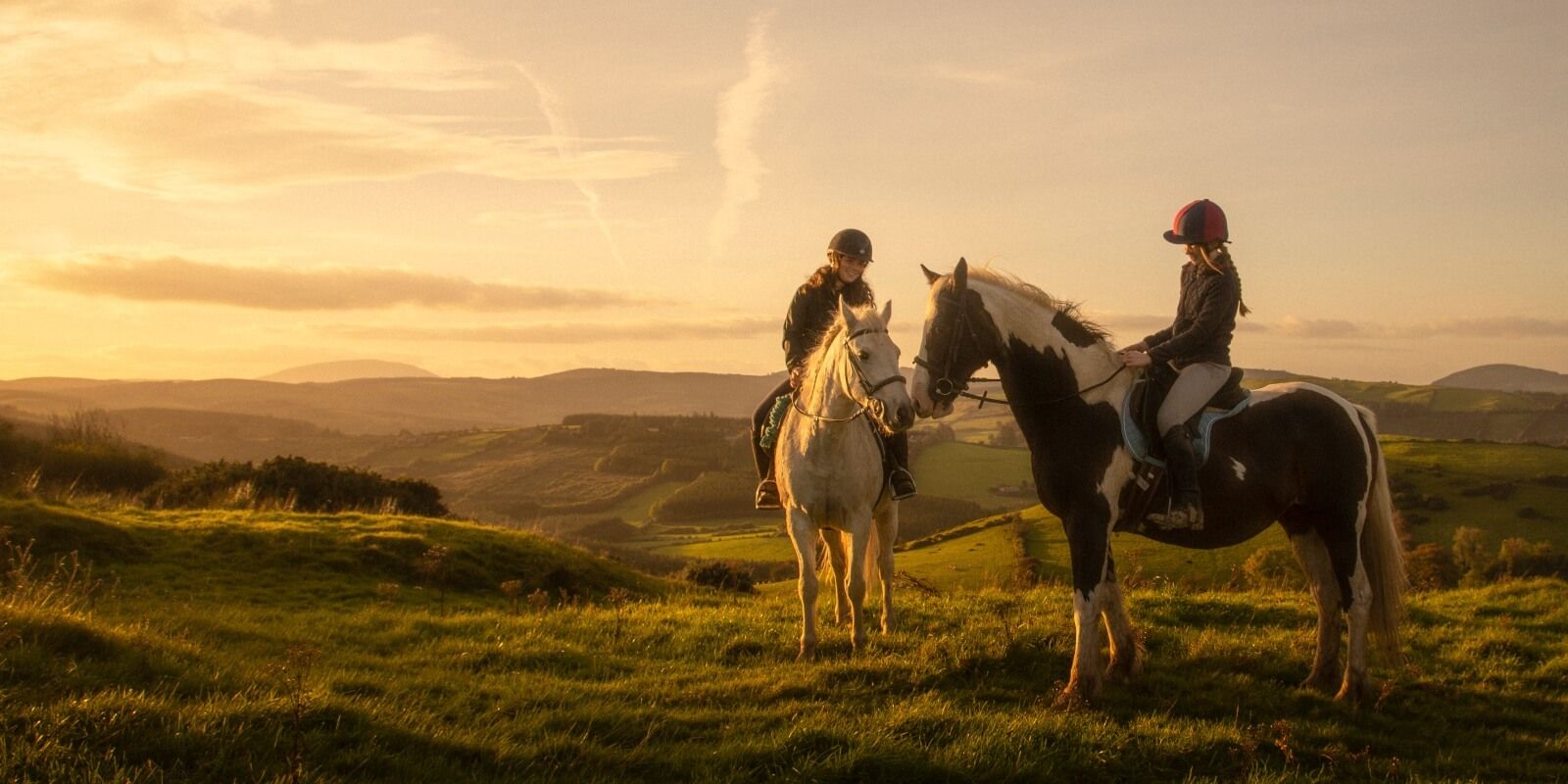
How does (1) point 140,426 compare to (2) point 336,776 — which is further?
(1) point 140,426

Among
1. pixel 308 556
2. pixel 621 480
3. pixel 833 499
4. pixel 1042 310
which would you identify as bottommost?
pixel 621 480

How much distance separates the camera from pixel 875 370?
8000 mm

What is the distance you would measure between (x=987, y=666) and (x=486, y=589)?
1032 cm

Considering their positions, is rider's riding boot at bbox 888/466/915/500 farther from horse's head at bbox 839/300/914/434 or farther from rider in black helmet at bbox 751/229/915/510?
horse's head at bbox 839/300/914/434

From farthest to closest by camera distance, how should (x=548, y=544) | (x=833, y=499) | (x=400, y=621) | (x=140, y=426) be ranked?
(x=140, y=426), (x=548, y=544), (x=400, y=621), (x=833, y=499)

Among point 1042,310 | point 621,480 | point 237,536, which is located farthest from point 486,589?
point 621,480

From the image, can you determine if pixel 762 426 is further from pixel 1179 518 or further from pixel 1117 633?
pixel 1179 518

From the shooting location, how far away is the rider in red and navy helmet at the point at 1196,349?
7.61 m

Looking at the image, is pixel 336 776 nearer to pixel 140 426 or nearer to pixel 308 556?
pixel 308 556

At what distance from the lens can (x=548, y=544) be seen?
66.7ft

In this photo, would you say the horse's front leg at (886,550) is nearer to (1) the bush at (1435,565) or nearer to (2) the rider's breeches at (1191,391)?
(2) the rider's breeches at (1191,391)

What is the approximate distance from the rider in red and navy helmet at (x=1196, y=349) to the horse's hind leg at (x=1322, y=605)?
149 cm

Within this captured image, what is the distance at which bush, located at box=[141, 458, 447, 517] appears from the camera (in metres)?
25.1

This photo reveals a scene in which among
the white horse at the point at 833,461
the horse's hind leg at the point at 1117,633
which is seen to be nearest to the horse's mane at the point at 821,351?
the white horse at the point at 833,461
